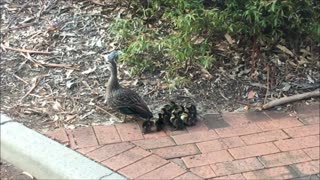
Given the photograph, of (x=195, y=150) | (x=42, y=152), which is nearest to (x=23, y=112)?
(x=42, y=152)

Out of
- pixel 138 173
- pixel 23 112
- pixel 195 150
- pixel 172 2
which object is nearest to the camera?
pixel 138 173

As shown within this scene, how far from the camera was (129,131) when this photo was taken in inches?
155

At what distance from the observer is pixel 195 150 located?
12.2ft

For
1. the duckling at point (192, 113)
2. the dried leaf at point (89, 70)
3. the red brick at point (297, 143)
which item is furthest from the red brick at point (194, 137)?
the dried leaf at point (89, 70)

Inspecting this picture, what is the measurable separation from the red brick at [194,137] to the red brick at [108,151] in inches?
13.2

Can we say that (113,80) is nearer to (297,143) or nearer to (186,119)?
(186,119)

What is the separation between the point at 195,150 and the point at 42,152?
3.25 feet

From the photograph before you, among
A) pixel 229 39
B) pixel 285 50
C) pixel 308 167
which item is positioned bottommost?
pixel 308 167

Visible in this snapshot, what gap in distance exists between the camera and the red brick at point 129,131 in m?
3.86

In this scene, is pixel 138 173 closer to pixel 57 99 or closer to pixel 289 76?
pixel 57 99

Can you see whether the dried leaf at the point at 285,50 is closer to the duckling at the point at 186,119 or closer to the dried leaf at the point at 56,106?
the duckling at the point at 186,119

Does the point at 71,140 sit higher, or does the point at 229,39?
the point at 229,39

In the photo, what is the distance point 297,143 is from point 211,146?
577 mm

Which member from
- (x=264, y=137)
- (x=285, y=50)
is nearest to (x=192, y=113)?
(x=264, y=137)
